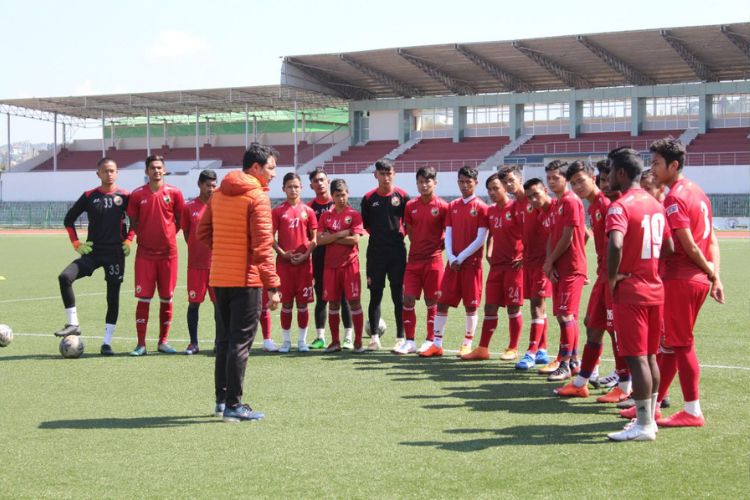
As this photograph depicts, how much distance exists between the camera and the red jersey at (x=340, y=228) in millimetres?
11828

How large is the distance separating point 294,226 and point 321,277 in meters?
0.92

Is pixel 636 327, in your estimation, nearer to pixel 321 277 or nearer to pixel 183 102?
Result: pixel 321 277

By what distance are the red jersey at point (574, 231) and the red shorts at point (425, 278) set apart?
6.92ft

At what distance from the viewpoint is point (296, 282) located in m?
11.9

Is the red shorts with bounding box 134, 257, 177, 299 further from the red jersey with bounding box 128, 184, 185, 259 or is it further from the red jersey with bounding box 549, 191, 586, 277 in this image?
the red jersey with bounding box 549, 191, 586, 277

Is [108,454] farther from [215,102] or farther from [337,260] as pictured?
[215,102]

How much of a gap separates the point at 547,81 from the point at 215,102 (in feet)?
71.8

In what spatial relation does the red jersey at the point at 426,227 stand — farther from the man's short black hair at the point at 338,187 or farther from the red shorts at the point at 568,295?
the red shorts at the point at 568,295

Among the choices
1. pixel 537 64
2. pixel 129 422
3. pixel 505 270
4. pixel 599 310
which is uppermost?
pixel 537 64

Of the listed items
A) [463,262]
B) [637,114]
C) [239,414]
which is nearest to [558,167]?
[463,262]

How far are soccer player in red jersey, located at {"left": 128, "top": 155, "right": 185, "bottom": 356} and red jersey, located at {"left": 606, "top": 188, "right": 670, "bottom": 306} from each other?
241 inches

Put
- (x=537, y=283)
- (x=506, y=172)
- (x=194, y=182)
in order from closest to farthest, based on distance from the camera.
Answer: (x=537, y=283)
(x=506, y=172)
(x=194, y=182)

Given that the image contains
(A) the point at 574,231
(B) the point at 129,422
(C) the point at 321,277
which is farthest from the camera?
(C) the point at 321,277

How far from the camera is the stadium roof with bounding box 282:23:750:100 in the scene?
5247cm
